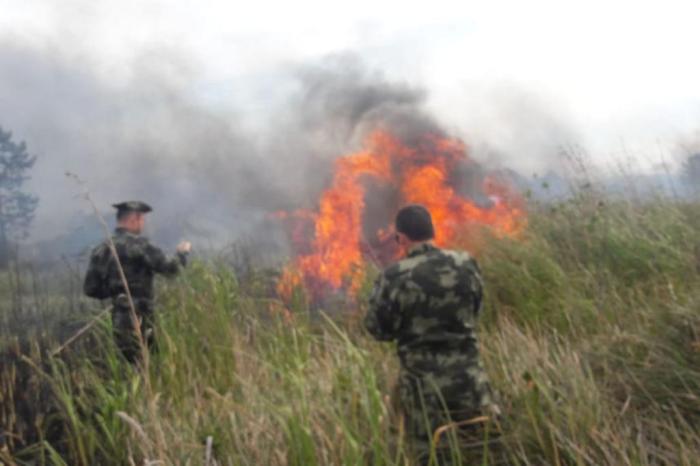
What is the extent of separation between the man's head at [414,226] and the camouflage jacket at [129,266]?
281 centimetres

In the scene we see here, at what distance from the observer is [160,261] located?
5453mm

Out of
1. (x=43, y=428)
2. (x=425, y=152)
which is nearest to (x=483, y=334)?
(x=43, y=428)

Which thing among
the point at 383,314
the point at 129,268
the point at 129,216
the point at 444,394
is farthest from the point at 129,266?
the point at 444,394

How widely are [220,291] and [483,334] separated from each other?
7.05 feet

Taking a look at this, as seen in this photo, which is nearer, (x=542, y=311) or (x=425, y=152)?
(x=542, y=311)

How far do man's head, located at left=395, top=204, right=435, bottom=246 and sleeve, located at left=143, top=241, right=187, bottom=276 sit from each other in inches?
110

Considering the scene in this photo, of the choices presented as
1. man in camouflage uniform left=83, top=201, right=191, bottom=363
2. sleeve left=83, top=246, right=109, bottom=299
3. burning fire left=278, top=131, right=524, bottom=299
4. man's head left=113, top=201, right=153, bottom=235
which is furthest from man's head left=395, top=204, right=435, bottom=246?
burning fire left=278, top=131, right=524, bottom=299

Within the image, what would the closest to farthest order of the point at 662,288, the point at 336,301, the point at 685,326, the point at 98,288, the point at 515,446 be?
Answer: the point at 515,446 → the point at 685,326 → the point at 662,288 → the point at 98,288 → the point at 336,301

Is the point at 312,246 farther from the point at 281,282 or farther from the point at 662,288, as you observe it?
the point at 662,288

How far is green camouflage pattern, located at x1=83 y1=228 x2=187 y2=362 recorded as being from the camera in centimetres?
544

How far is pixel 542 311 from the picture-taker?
486 cm

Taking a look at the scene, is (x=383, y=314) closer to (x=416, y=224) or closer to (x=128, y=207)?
(x=416, y=224)

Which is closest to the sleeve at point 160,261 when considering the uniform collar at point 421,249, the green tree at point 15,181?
the uniform collar at point 421,249

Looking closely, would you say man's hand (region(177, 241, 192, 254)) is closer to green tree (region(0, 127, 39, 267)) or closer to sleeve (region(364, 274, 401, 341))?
sleeve (region(364, 274, 401, 341))
